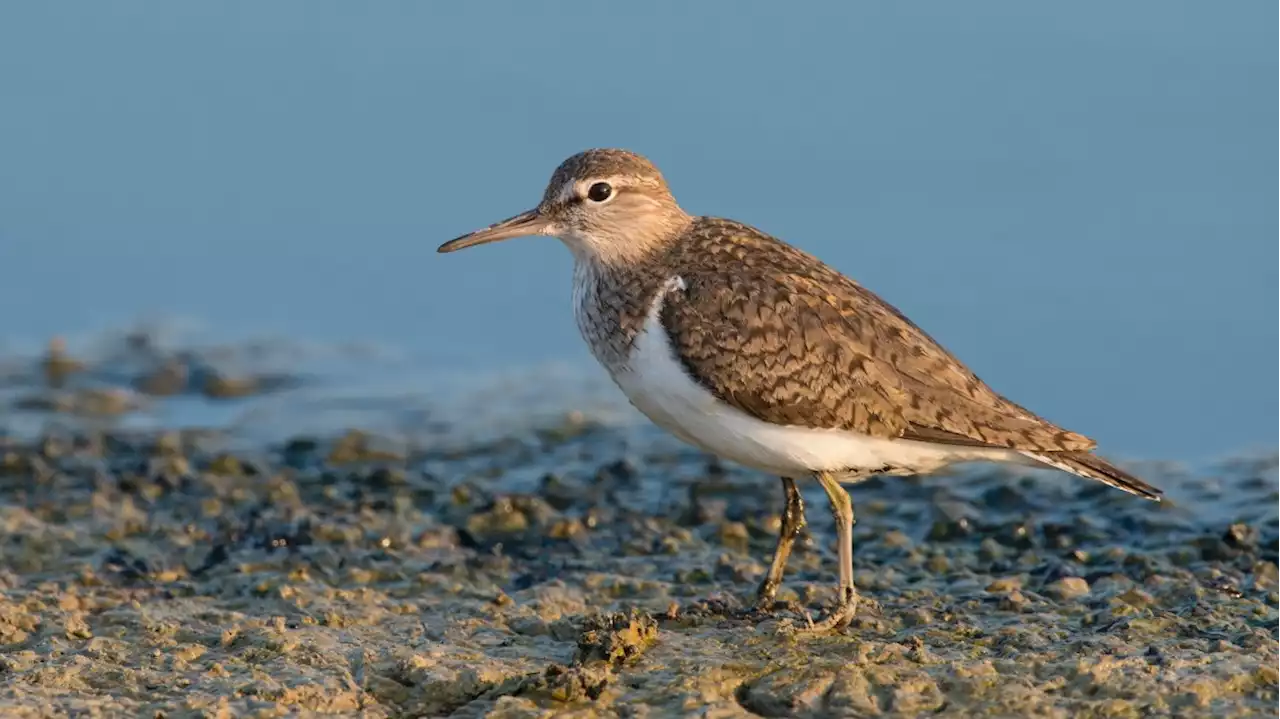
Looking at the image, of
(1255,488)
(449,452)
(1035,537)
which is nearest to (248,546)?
(449,452)

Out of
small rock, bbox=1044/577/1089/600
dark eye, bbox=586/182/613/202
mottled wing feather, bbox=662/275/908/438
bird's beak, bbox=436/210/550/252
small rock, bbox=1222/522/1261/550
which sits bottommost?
small rock, bbox=1044/577/1089/600

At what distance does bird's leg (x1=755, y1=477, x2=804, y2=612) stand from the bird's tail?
112 cm

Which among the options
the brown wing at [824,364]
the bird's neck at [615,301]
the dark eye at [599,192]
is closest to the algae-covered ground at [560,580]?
the brown wing at [824,364]

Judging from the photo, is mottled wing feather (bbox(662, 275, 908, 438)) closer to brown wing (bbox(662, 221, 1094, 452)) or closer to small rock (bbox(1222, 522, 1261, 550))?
brown wing (bbox(662, 221, 1094, 452))

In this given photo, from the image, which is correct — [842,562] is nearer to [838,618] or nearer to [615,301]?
[838,618]

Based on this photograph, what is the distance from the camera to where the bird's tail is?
23.5 feet

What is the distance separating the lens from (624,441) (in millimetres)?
10656

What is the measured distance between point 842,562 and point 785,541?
1.56 ft

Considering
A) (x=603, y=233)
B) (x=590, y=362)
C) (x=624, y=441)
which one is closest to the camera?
(x=603, y=233)

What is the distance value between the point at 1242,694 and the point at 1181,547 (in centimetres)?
263

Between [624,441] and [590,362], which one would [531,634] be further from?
[590,362]

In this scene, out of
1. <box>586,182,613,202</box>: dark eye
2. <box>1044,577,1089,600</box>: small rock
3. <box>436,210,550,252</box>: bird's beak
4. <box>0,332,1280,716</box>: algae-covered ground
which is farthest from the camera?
<box>436,210,550,252</box>: bird's beak

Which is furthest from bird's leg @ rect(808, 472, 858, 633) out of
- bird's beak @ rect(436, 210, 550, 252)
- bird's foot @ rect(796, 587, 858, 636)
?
bird's beak @ rect(436, 210, 550, 252)

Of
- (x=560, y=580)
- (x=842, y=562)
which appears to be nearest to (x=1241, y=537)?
(x=842, y=562)
